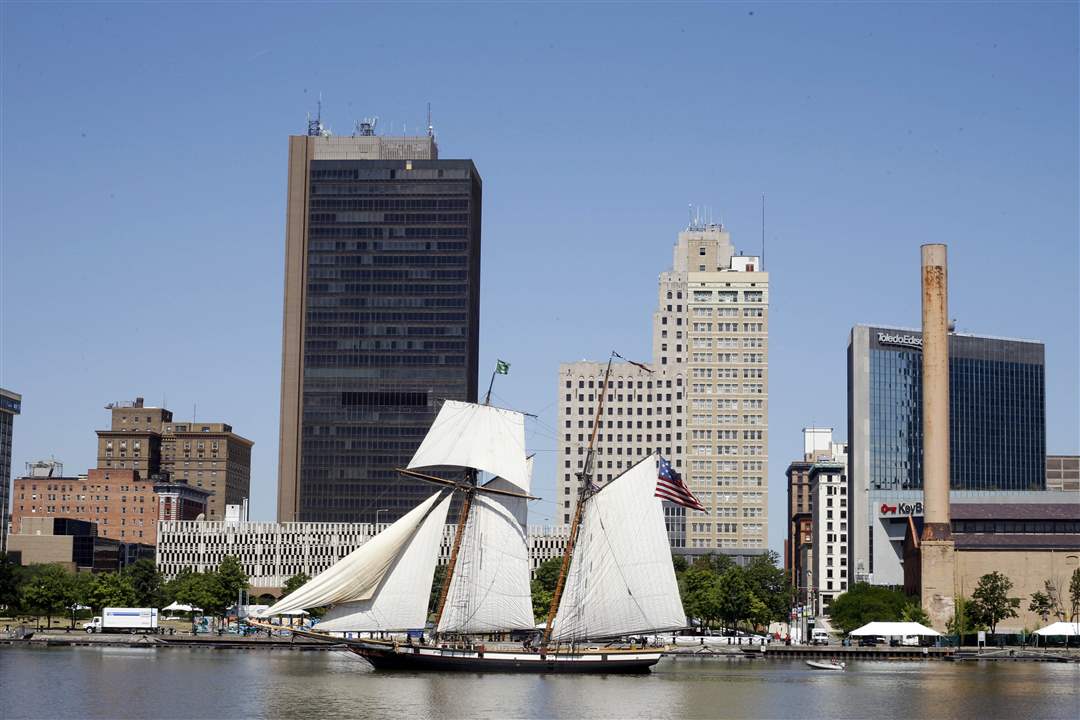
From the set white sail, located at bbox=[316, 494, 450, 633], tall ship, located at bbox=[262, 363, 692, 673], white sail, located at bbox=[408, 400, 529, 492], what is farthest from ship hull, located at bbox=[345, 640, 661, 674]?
white sail, located at bbox=[408, 400, 529, 492]

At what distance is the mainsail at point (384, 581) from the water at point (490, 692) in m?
5.26

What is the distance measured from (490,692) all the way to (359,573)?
19.7 metres

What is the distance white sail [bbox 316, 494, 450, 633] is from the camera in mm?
137750

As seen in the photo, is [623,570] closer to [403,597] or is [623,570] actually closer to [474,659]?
[474,659]

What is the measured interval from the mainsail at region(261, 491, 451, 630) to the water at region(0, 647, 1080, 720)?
5.26 metres

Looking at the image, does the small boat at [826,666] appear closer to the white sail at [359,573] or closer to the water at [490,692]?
the water at [490,692]

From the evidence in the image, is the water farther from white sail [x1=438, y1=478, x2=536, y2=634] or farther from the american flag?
the american flag

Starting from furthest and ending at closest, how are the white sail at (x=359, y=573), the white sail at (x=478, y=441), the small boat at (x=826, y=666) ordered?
the small boat at (x=826, y=666), the white sail at (x=478, y=441), the white sail at (x=359, y=573)

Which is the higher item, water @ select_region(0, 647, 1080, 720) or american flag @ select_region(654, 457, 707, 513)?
american flag @ select_region(654, 457, 707, 513)

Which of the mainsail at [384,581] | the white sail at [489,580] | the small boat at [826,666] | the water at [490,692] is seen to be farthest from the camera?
the small boat at [826,666]

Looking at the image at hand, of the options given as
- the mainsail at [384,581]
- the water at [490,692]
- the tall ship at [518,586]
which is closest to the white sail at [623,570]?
the tall ship at [518,586]

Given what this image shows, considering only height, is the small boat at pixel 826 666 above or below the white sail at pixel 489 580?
below

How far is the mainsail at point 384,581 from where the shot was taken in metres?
136

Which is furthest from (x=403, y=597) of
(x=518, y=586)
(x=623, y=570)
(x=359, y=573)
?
(x=623, y=570)
